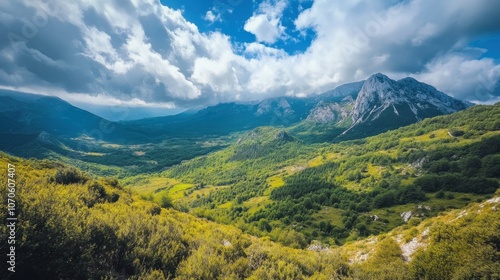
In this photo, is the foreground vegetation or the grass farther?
the grass

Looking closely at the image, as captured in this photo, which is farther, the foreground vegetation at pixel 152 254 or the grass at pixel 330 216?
the grass at pixel 330 216

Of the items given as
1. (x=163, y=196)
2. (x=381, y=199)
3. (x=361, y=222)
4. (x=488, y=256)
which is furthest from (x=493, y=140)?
(x=163, y=196)

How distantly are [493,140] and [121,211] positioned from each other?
23820cm

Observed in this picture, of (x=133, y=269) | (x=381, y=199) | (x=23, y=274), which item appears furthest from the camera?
(x=381, y=199)

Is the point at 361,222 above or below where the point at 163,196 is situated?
below

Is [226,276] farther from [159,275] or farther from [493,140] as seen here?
[493,140]

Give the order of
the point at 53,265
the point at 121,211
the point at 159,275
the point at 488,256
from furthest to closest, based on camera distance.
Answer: the point at 121,211
the point at 488,256
the point at 159,275
the point at 53,265

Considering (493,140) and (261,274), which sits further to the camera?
(493,140)

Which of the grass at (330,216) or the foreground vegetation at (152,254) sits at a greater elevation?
the foreground vegetation at (152,254)

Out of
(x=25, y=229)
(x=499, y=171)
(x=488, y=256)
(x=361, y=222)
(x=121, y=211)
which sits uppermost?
(x=25, y=229)

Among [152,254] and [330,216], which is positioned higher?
[152,254]

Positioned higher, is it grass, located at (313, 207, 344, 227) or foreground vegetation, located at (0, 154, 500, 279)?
foreground vegetation, located at (0, 154, 500, 279)

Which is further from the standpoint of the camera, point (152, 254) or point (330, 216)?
point (330, 216)

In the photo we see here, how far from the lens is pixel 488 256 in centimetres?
2250
